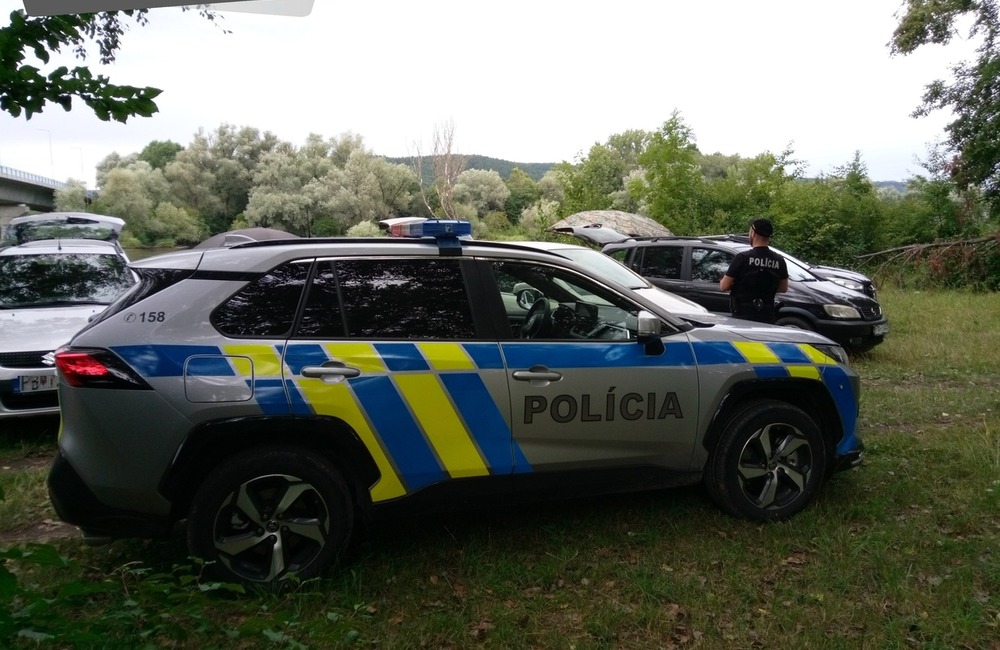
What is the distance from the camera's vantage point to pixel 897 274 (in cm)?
1873

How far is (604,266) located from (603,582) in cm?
560

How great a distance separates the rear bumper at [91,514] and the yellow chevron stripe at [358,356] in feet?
3.47

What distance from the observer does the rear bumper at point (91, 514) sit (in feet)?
11.1

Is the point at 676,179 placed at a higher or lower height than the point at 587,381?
higher

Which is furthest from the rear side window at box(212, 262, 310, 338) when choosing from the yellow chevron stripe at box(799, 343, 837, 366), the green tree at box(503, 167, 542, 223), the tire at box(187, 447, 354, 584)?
the green tree at box(503, 167, 542, 223)

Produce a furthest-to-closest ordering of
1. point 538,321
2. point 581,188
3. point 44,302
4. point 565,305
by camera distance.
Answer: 1. point 581,188
2. point 44,302
3. point 565,305
4. point 538,321

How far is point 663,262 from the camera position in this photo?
1077 cm

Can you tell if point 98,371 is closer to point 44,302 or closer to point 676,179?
point 44,302

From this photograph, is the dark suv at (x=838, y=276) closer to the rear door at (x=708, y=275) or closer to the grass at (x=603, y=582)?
the rear door at (x=708, y=275)

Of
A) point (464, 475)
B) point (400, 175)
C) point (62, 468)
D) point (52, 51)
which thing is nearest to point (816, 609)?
point (464, 475)

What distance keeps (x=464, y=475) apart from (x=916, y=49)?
65.7ft

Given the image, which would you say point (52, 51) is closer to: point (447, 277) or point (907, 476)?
point (447, 277)

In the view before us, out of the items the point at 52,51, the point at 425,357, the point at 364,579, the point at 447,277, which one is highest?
the point at 52,51

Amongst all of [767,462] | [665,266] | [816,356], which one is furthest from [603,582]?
[665,266]
